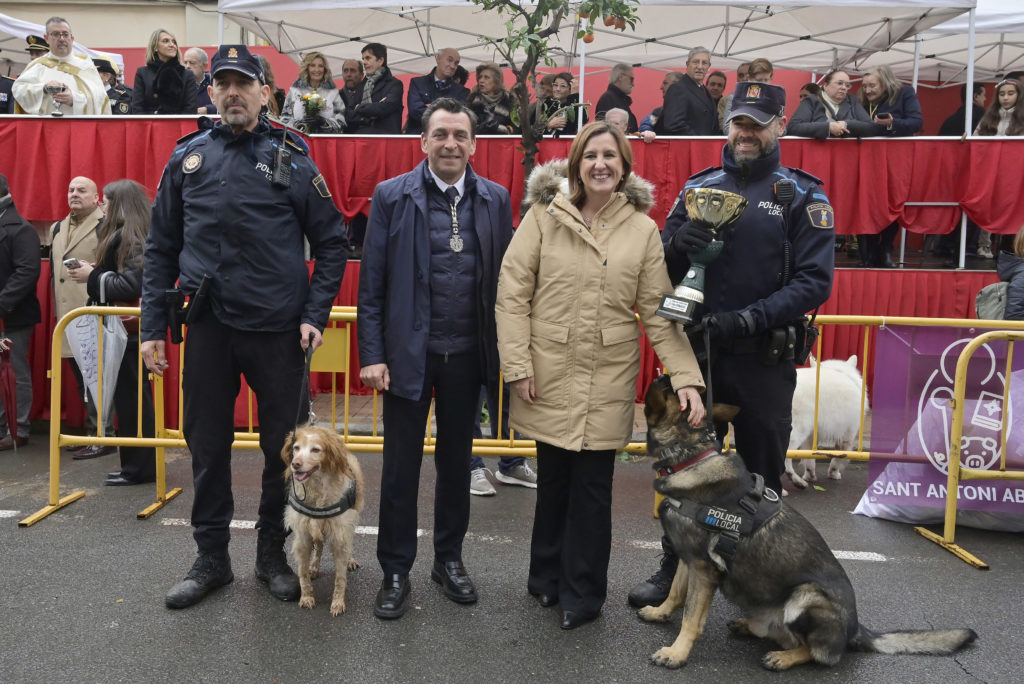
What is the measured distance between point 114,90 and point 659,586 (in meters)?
9.08

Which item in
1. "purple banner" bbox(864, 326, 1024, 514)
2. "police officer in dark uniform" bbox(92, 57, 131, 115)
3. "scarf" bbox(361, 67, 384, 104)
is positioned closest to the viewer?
"purple banner" bbox(864, 326, 1024, 514)

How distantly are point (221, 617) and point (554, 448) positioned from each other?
5.68 ft

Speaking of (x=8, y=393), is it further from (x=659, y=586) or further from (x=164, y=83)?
(x=659, y=586)

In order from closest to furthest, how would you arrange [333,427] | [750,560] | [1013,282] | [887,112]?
1. [750,560]
2. [333,427]
3. [1013,282]
4. [887,112]

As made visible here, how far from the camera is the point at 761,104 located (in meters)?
3.65

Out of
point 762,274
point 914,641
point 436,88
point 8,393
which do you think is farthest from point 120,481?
point 436,88

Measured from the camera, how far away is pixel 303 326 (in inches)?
154

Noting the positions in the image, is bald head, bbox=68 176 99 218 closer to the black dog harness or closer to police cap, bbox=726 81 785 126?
police cap, bbox=726 81 785 126

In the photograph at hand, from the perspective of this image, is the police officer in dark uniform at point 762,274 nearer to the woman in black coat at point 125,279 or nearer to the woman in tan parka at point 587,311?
the woman in tan parka at point 587,311

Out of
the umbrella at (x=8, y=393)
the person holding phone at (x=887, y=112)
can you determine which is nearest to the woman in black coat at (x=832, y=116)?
the person holding phone at (x=887, y=112)

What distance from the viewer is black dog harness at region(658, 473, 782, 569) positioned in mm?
3361

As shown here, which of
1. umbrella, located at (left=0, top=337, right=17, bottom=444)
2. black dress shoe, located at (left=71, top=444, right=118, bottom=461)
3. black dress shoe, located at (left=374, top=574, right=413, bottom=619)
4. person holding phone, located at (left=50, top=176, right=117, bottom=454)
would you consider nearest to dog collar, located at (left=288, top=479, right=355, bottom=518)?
black dress shoe, located at (left=374, top=574, right=413, bottom=619)

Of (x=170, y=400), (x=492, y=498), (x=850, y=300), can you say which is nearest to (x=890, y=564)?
(x=492, y=498)

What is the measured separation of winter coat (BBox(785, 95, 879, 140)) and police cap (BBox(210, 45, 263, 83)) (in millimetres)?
6210
